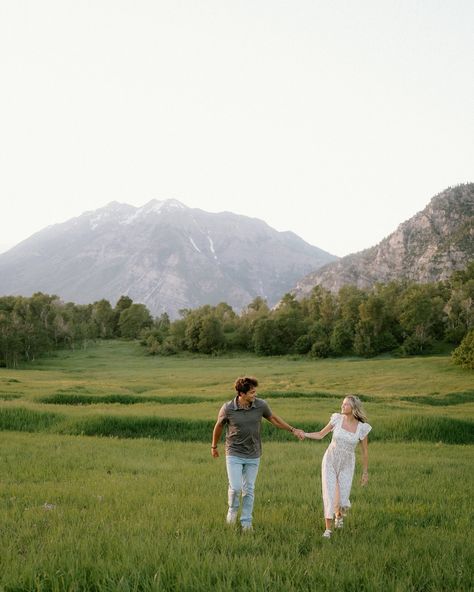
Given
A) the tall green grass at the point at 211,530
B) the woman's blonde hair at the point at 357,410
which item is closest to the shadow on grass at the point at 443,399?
the tall green grass at the point at 211,530

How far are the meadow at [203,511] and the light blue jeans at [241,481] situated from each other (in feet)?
1.44

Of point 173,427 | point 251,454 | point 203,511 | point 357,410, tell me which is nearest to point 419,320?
point 173,427

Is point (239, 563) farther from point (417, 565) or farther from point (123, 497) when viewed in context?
point (123, 497)

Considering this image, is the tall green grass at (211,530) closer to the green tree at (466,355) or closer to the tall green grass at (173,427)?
the tall green grass at (173,427)

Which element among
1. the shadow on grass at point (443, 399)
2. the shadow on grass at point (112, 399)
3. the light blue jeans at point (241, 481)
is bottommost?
the shadow on grass at point (443, 399)

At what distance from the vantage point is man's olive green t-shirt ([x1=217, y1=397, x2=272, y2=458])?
9.01 metres

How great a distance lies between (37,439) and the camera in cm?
1936

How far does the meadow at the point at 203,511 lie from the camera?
6121 millimetres

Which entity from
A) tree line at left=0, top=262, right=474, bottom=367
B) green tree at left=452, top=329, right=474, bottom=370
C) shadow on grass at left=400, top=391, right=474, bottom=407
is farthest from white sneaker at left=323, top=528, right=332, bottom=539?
tree line at left=0, top=262, right=474, bottom=367

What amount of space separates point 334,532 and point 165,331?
11576 cm

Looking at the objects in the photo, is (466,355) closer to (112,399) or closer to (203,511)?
(112,399)

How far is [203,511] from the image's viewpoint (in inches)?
376

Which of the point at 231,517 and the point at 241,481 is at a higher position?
the point at 241,481

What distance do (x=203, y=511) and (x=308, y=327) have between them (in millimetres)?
97559
